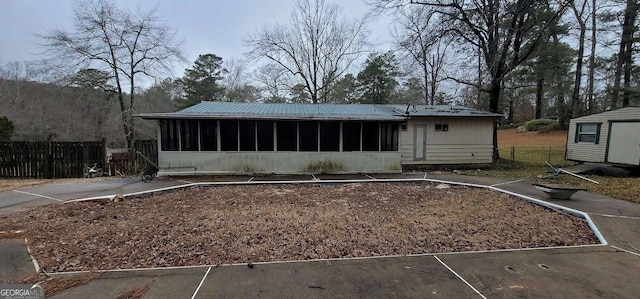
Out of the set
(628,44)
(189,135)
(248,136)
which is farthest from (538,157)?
(189,135)

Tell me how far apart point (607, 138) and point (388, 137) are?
8.46m

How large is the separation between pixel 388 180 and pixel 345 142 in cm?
248

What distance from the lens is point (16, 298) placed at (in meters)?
2.62

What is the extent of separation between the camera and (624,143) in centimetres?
995

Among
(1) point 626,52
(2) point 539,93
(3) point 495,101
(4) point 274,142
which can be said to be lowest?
(4) point 274,142

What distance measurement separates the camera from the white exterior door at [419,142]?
11.8 m

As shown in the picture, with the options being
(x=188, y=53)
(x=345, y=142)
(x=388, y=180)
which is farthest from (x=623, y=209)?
(x=188, y=53)

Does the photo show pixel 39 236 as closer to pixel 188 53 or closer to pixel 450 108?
pixel 450 108

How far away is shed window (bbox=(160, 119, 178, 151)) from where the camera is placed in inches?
378

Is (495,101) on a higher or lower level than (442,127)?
higher

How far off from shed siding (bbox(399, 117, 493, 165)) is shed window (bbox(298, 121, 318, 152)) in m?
3.93

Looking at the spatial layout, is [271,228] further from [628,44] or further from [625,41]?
[628,44]

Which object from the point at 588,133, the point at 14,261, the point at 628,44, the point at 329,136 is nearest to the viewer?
the point at 14,261

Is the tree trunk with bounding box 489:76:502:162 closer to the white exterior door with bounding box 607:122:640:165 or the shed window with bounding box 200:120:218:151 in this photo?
the white exterior door with bounding box 607:122:640:165
